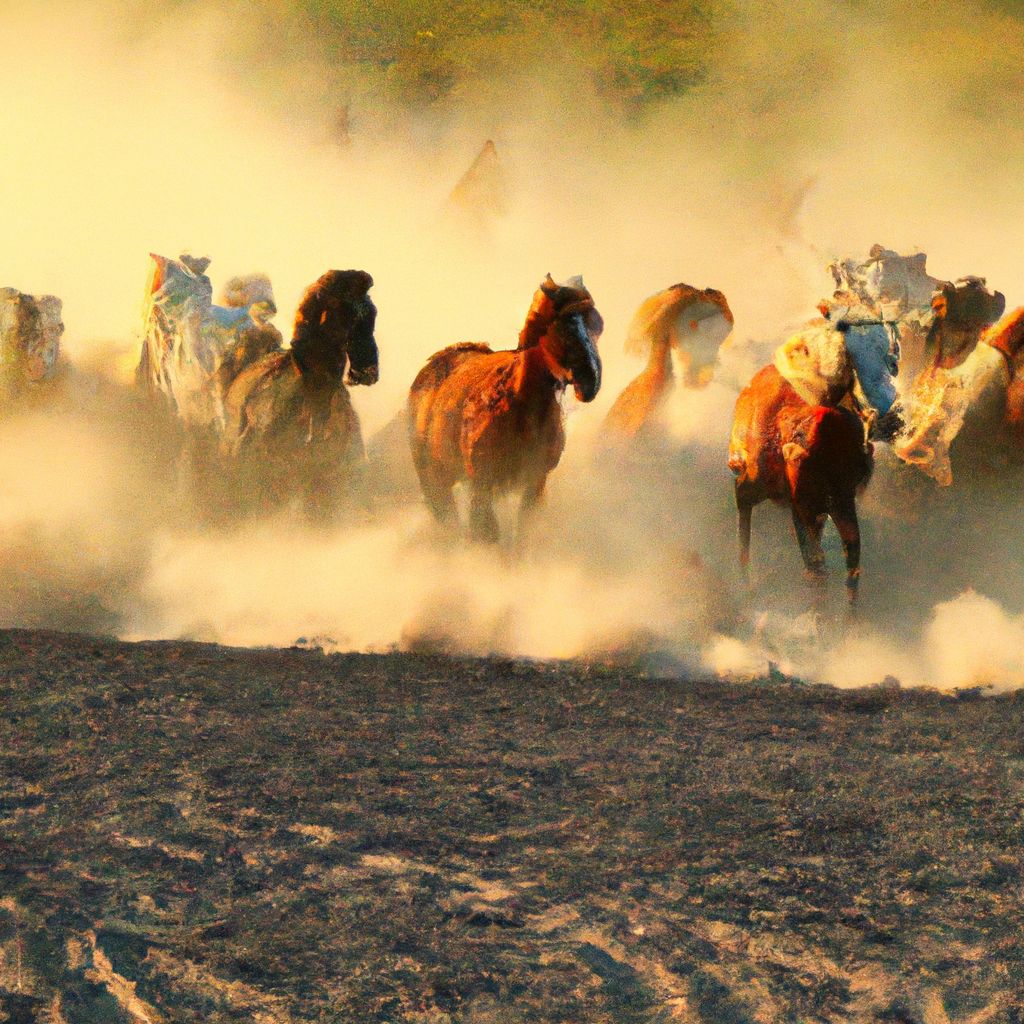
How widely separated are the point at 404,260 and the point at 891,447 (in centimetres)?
573

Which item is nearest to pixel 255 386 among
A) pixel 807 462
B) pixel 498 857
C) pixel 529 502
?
pixel 529 502

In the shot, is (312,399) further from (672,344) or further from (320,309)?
(672,344)

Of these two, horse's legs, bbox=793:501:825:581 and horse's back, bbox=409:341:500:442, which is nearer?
horse's legs, bbox=793:501:825:581

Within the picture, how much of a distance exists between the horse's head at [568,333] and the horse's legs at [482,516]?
999mm

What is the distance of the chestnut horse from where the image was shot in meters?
9.61

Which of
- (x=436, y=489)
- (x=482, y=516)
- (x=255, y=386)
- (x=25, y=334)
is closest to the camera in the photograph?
(x=482, y=516)

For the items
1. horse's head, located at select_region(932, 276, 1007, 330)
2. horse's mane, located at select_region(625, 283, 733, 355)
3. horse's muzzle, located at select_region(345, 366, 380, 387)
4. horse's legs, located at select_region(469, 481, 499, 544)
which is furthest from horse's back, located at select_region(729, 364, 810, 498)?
horse's muzzle, located at select_region(345, 366, 380, 387)

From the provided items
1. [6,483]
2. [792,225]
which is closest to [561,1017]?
[6,483]

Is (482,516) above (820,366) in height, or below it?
below

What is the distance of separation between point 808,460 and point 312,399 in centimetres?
369

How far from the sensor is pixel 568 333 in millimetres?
9648

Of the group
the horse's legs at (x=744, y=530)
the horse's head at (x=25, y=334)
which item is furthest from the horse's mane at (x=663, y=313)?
the horse's head at (x=25, y=334)

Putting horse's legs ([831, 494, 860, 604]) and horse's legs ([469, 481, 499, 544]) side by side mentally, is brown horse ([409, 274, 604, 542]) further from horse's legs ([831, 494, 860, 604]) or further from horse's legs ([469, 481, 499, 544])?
horse's legs ([831, 494, 860, 604])

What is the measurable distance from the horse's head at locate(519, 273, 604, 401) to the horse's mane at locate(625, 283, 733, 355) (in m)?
1.06
